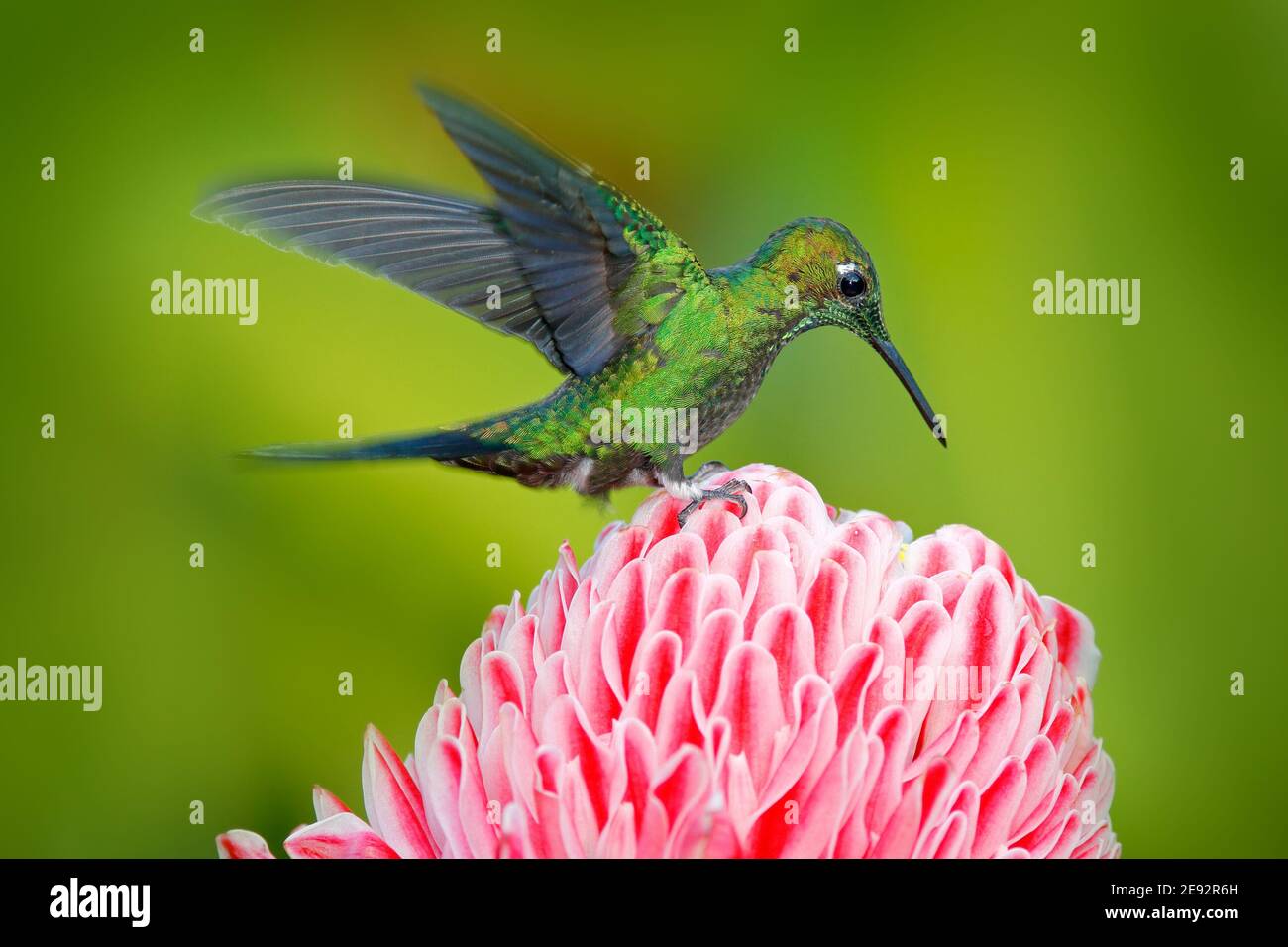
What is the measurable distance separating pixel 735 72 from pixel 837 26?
10 centimetres

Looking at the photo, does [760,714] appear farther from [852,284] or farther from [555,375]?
[555,375]

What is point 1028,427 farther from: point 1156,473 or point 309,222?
point 309,222

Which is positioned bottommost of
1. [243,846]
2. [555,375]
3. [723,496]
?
[243,846]

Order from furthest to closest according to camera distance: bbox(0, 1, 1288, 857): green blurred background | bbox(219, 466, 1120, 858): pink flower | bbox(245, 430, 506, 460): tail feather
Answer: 1. bbox(0, 1, 1288, 857): green blurred background
2. bbox(245, 430, 506, 460): tail feather
3. bbox(219, 466, 1120, 858): pink flower

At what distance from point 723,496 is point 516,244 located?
0.20m

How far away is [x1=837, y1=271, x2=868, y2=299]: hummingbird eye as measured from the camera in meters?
0.77

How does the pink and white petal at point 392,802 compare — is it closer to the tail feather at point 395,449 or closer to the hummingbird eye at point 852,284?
the tail feather at point 395,449

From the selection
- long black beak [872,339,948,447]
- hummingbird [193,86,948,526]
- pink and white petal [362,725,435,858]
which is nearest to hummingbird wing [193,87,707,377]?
hummingbird [193,86,948,526]

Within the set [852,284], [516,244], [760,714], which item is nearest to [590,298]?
[516,244]

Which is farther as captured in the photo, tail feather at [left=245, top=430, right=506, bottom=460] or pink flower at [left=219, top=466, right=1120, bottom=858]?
tail feather at [left=245, top=430, right=506, bottom=460]

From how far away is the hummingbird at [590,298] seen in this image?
2.41ft

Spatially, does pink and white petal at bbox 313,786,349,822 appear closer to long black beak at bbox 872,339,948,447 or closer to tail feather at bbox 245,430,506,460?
tail feather at bbox 245,430,506,460

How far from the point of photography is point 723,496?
0.69 metres

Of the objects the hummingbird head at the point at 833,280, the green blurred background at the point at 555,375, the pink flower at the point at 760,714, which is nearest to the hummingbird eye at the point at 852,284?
the hummingbird head at the point at 833,280
